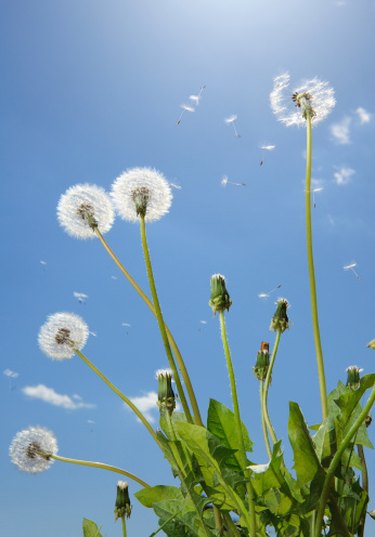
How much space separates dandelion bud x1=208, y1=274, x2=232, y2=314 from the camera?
1.41m

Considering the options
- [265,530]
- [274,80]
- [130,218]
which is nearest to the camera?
[265,530]

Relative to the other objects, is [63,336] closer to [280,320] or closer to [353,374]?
[280,320]

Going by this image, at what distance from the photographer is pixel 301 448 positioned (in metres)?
1.20

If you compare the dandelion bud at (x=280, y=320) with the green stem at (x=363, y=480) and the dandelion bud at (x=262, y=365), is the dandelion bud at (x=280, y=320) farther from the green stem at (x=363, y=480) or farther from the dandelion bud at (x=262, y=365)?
the green stem at (x=363, y=480)

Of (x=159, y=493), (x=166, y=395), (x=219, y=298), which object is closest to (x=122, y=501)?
(x=159, y=493)

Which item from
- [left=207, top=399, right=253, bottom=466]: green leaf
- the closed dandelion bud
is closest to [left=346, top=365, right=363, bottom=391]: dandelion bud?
[left=207, top=399, right=253, bottom=466]: green leaf

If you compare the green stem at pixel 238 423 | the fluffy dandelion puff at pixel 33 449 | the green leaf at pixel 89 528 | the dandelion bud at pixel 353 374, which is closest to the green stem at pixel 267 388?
the dandelion bud at pixel 353 374

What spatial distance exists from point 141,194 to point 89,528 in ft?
2.94

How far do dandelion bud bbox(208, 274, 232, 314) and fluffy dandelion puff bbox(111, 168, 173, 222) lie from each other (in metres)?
0.44

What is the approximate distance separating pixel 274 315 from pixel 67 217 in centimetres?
73

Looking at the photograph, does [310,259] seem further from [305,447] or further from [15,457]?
[15,457]

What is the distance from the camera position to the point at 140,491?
1457mm

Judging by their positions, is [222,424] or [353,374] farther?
[353,374]

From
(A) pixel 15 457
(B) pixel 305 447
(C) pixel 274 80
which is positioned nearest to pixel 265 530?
(B) pixel 305 447
